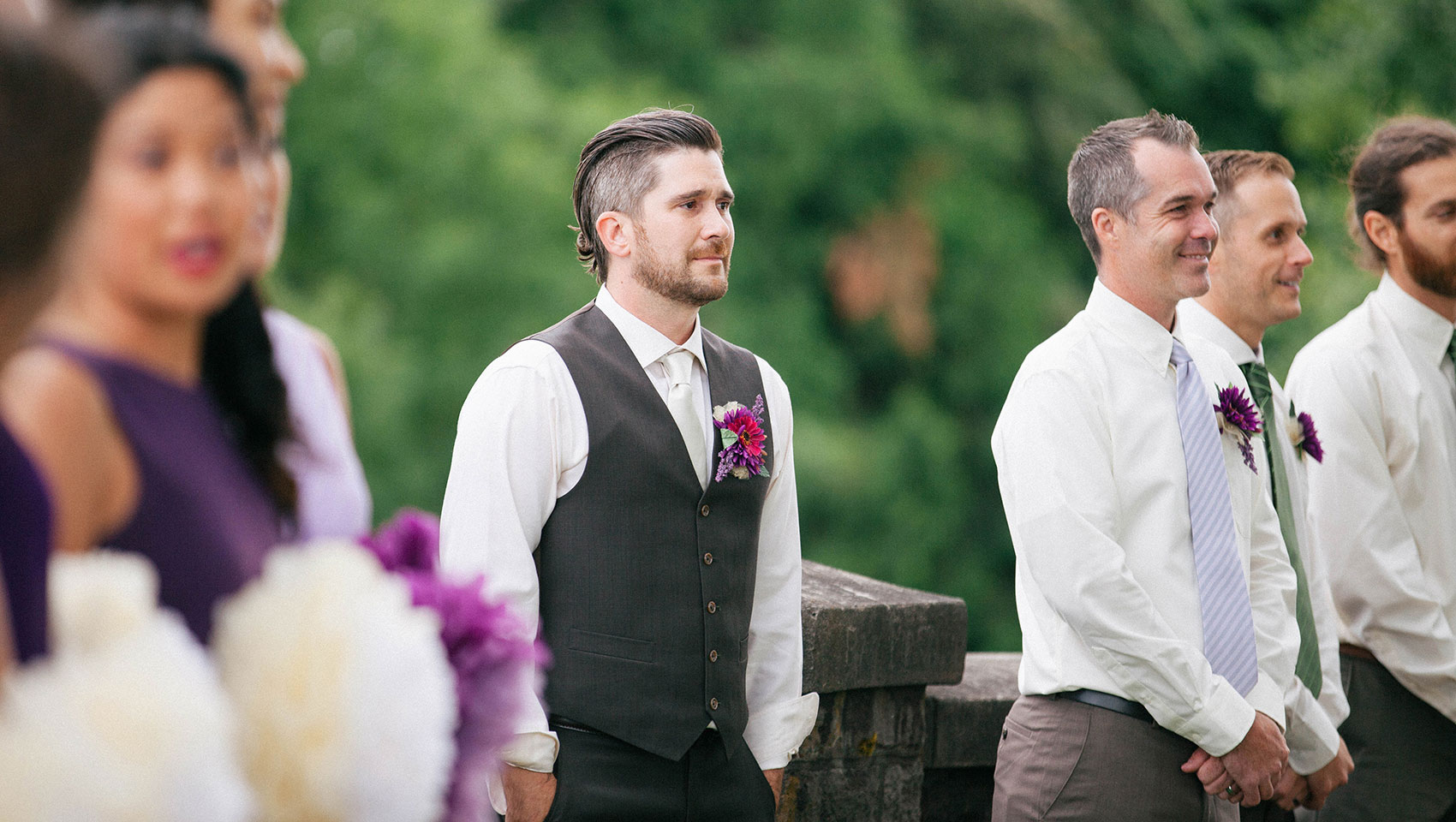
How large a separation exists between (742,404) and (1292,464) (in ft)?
4.71

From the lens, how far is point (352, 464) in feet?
4.98

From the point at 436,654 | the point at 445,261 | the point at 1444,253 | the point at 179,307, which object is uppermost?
the point at 445,261

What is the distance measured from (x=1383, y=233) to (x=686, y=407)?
A: 236 cm

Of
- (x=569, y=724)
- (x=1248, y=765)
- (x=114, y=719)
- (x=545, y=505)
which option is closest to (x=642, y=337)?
Answer: (x=545, y=505)

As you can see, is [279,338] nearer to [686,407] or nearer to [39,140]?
[39,140]

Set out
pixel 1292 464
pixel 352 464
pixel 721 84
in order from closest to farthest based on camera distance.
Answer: pixel 352 464 < pixel 1292 464 < pixel 721 84

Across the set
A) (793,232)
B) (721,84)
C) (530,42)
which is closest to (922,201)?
(793,232)

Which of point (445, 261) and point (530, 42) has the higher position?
point (530, 42)

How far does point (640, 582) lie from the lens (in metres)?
2.56

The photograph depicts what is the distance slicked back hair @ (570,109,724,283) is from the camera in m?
2.89

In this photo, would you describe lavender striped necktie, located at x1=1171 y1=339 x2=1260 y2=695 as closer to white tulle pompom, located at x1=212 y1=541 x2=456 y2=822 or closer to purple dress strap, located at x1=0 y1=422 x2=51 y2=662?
white tulle pompom, located at x1=212 y1=541 x2=456 y2=822

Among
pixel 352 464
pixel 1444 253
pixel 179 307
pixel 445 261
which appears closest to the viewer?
pixel 179 307

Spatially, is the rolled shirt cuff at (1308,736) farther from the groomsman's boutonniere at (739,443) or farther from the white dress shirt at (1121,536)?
the groomsman's boutonniere at (739,443)

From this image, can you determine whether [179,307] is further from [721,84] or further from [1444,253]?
[721,84]
